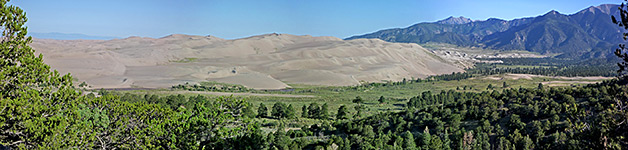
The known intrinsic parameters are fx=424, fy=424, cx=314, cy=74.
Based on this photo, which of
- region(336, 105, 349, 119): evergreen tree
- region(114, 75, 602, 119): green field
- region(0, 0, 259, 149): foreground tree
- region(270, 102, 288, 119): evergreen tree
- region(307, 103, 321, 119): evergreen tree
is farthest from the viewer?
region(114, 75, 602, 119): green field

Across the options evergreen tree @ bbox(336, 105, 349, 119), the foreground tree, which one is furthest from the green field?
the foreground tree

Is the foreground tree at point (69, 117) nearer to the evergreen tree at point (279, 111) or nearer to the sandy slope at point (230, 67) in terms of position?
the evergreen tree at point (279, 111)

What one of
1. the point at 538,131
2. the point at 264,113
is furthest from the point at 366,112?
the point at 538,131

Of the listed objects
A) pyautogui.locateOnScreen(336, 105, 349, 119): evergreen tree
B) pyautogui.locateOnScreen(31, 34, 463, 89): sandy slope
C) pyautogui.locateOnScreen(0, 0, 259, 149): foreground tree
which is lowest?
pyautogui.locateOnScreen(336, 105, 349, 119): evergreen tree

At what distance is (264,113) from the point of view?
6197 cm

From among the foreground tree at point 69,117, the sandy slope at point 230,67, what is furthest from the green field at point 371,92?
the foreground tree at point 69,117

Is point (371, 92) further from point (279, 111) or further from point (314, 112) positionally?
point (279, 111)

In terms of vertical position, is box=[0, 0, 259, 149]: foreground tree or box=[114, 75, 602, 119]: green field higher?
box=[0, 0, 259, 149]: foreground tree

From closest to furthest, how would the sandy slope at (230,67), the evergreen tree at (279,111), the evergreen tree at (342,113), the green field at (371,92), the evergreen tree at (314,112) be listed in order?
the evergreen tree at (279,111) < the evergreen tree at (342,113) < the evergreen tree at (314,112) < the green field at (371,92) < the sandy slope at (230,67)

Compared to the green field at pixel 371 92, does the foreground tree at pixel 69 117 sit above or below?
above

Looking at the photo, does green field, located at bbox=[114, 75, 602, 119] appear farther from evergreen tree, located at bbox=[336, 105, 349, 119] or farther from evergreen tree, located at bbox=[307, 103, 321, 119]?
evergreen tree, located at bbox=[336, 105, 349, 119]

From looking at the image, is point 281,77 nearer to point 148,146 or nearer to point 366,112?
point 366,112

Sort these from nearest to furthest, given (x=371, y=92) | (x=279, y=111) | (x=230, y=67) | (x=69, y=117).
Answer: (x=69, y=117), (x=279, y=111), (x=371, y=92), (x=230, y=67)

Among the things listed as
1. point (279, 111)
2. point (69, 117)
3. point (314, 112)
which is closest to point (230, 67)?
point (314, 112)
